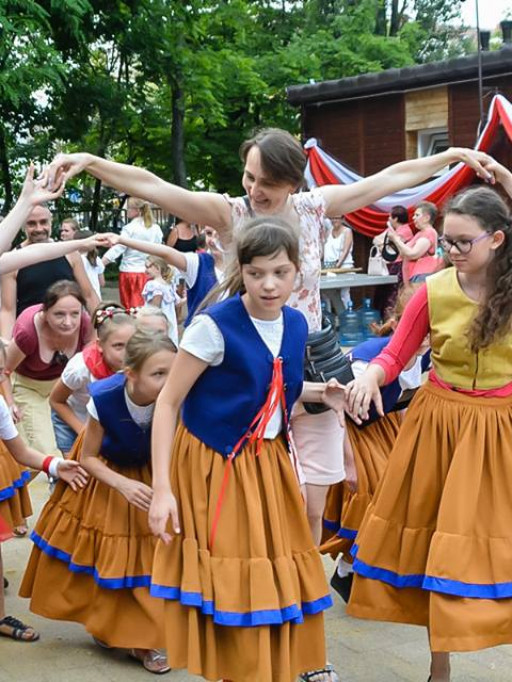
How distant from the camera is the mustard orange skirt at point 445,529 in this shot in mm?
3869

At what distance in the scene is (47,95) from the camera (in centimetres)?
1927

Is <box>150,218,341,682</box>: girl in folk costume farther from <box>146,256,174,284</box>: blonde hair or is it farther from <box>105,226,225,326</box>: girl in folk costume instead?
<box>146,256,174,284</box>: blonde hair

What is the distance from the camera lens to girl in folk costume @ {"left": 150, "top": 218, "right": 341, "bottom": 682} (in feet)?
11.9

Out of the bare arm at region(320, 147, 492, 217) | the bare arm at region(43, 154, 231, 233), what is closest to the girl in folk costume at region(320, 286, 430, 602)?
the bare arm at region(320, 147, 492, 217)

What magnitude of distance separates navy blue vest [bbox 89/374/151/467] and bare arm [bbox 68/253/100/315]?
2304 mm

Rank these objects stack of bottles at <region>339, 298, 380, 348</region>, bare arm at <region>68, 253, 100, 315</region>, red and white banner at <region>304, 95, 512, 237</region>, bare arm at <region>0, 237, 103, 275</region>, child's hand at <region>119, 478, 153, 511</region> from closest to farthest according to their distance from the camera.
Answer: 1. child's hand at <region>119, 478, 153, 511</region>
2. bare arm at <region>0, 237, 103, 275</region>
3. bare arm at <region>68, 253, 100, 315</region>
4. red and white banner at <region>304, 95, 512, 237</region>
5. stack of bottles at <region>339, 298, 380, 348</region>

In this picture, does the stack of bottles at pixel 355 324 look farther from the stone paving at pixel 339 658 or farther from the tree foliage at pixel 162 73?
the stone paving at pixel 339 658

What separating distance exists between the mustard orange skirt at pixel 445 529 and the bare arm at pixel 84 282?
3.14 metres

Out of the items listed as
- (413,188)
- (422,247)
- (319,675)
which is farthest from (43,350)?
(413,188)

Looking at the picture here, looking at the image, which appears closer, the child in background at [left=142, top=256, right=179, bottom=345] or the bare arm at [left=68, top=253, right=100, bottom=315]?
the bare arm at [left=68, top=253, right=100, bottom=315]

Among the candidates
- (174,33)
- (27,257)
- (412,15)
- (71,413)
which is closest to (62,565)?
(71,413)

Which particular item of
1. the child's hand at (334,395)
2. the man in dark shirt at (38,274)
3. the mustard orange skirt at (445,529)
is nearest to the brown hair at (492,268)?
the mustard orange skirt at (445,529)

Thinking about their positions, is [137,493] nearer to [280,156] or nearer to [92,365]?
[92,365]

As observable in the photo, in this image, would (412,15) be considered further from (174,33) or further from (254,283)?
(254,283)
